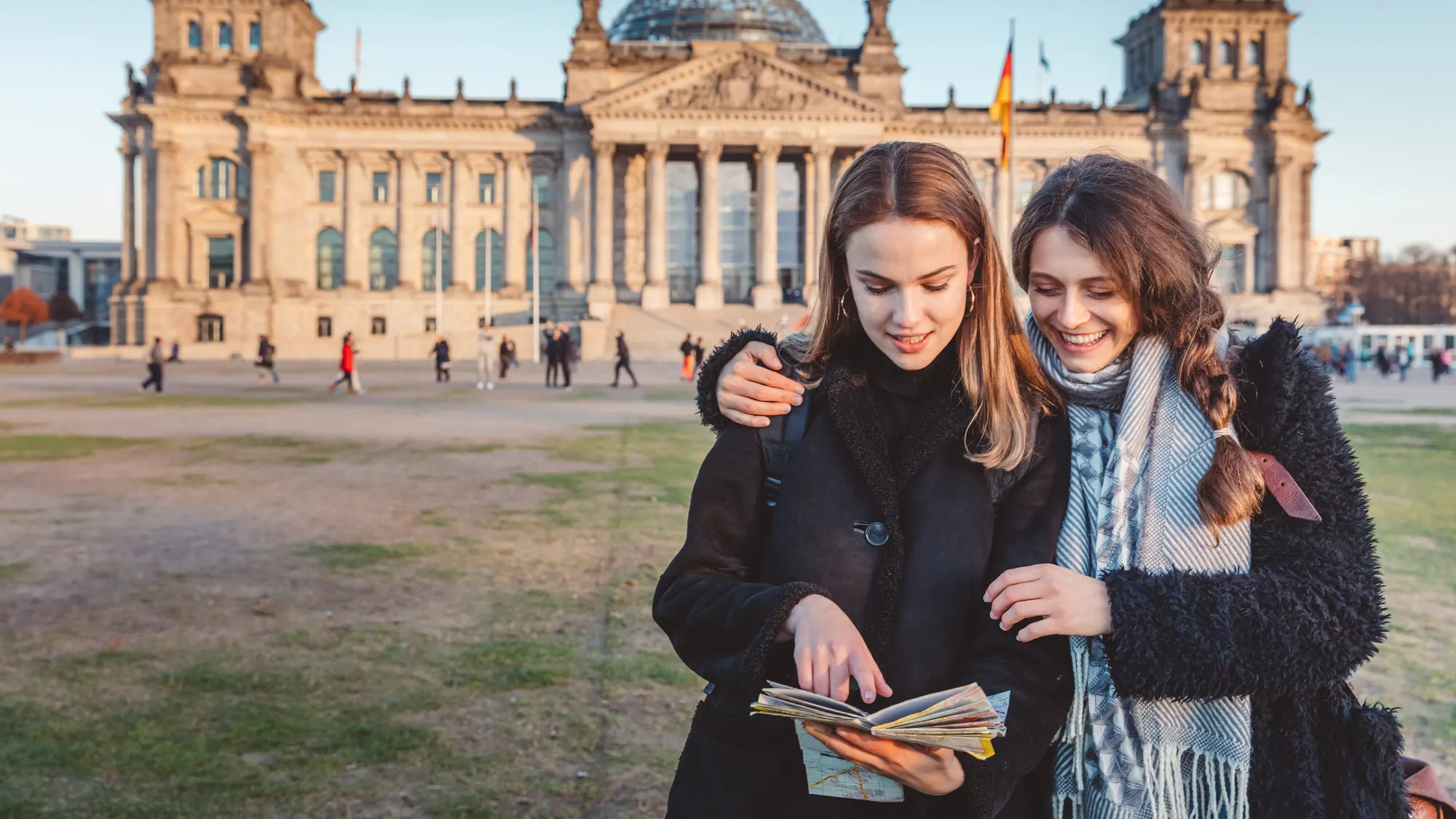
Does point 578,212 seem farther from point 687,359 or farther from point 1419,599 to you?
point 1419,599

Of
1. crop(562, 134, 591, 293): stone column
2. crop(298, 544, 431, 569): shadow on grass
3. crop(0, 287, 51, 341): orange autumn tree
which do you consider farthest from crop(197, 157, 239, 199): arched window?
crop(298, 544, 431, 569): shadow on grass

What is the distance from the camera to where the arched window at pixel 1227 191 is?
77.2m

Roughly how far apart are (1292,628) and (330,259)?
78.2 m

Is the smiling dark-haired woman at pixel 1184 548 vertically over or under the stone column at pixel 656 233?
under

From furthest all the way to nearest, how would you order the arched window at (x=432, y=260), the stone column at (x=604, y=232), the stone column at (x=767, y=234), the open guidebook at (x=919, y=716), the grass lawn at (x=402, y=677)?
1. the arched window at (x=432, y=260)
2. the stone column at (x=604, y=232)
3. the stone column at (x=767, y=234)
4. the grass lawn at (x=402, y=677)
5. the open guidebook at (x=919, y=716)

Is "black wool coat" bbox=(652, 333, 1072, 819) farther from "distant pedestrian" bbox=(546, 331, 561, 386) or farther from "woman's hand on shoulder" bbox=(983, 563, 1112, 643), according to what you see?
"distant pedestrian" bbox=(546, 331, 561, 386)

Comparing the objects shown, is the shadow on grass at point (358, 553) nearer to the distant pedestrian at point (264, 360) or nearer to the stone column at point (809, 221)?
the distant pedestrian at point (264, 360)

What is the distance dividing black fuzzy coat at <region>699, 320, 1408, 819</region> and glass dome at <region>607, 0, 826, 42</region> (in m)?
86.5

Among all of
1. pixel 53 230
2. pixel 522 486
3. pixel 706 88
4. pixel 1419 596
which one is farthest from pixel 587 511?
pixel 53 230

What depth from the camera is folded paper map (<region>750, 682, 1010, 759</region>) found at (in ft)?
7.29

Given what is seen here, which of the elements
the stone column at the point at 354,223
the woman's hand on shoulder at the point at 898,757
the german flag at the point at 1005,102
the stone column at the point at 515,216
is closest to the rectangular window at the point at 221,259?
the stone column at the point at 354,223

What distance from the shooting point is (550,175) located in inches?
2960

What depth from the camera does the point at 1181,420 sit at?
109 inches

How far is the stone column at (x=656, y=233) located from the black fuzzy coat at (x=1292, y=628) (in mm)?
67307
